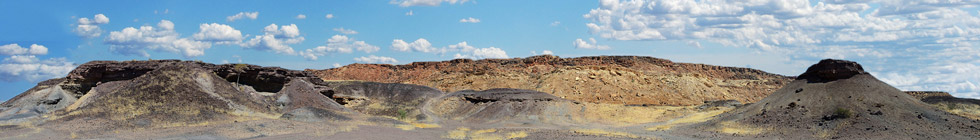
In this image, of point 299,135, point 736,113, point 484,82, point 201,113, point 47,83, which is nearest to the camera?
point 299,135

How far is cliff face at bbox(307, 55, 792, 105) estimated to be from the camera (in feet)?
182

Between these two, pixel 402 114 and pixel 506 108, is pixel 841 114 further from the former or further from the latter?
pixel 402 114

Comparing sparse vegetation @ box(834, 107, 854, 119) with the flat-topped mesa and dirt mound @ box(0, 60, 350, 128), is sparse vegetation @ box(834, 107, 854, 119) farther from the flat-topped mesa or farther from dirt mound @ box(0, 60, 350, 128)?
dirt mound @ box(0, 60, 350, 128)

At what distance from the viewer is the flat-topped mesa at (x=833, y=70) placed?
36688 millimetres

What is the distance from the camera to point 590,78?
58.1 m

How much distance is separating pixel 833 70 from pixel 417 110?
2481cm

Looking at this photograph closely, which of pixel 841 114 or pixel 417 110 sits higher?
pixel 841 114

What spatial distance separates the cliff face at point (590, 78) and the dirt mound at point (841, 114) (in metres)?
17.5

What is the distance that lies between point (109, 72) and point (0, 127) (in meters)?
8.37

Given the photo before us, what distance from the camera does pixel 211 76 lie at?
3853cm

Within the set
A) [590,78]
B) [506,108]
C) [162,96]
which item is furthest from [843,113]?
[162,96]

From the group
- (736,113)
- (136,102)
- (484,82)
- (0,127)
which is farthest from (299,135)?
(484,82)

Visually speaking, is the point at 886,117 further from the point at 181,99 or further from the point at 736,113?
the point at 181,99

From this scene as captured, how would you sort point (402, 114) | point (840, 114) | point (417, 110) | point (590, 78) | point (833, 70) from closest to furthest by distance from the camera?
point (840, 114)
point (833, 70)
point (402, 114)
point (417, 110)
point (590, 78)
